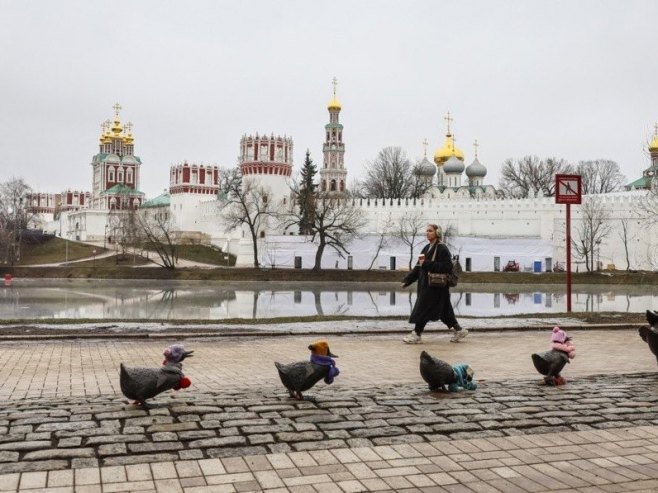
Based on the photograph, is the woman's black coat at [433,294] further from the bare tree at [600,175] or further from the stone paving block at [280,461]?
the bare tree at [600,175]

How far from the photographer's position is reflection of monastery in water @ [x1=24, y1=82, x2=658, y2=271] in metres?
58.3

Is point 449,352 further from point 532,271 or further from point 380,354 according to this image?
point 532,271

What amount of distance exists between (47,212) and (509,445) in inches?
5916

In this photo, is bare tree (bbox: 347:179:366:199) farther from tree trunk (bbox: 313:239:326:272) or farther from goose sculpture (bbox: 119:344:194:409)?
goose sculpture (bbox: 119:344:194:409)

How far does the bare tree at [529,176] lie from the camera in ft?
278

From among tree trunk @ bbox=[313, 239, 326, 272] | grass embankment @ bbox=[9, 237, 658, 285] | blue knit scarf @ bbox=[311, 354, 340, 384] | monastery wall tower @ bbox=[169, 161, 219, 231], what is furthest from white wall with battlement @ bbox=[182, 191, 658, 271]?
blue knit scarf @ bbox=[311, 354, 340, 384]

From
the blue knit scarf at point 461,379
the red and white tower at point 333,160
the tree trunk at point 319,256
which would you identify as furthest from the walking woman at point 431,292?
the red and white tower at point 333,160

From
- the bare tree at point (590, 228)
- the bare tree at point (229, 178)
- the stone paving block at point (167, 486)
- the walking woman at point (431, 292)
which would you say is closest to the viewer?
the stone paving block at point (167, 486)

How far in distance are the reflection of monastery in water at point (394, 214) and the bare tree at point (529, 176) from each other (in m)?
8.39

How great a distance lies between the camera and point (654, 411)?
638 centimetres

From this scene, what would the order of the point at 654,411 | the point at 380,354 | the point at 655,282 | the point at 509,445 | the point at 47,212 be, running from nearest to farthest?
the point at 509,445 → the point at 654,411 → the point at 380,354 → the point at 655,282 → the point at 47,212

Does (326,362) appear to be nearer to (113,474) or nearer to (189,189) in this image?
(113,474)

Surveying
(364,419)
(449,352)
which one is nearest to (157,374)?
(364,419)

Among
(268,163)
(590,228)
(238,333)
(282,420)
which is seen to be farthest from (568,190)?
(268,163)
